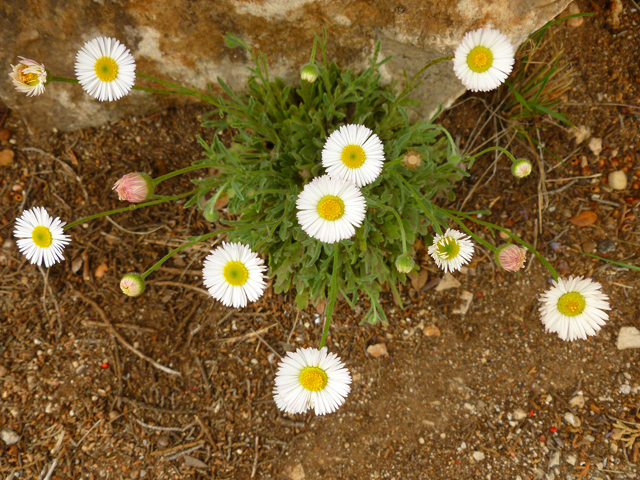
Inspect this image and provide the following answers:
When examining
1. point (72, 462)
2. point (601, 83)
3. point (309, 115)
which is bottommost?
point (72, 462)

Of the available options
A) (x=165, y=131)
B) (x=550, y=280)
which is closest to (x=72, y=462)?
(x=165, y=131)

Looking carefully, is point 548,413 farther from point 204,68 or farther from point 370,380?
point 204,68

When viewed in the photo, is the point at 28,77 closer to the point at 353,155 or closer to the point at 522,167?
the point at 353,155

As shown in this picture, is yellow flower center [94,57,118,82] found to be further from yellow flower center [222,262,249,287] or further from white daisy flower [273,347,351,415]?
white daisy flower [273,347,351,415]

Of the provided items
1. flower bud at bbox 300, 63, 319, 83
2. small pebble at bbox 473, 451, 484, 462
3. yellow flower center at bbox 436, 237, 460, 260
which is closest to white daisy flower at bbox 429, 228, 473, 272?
yellow flower center at bbox 436, 237, 460, 260

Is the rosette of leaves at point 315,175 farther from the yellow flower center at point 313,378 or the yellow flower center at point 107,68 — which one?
the yellow flower center at point 107,68
